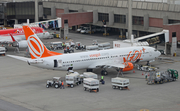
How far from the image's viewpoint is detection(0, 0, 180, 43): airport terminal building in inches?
3728

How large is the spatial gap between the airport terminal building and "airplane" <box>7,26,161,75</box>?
1755cm

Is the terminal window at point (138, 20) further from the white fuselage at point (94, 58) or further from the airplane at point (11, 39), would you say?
the airplane at point (11, 39)

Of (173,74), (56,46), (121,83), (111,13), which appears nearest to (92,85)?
(121,83)

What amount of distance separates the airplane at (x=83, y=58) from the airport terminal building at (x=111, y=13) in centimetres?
1755

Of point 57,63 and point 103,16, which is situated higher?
point 103,16

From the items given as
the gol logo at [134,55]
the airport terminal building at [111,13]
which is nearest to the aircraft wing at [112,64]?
the gol logo at [134,55]

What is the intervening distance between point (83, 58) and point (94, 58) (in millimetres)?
2487

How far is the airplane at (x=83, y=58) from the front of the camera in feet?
188

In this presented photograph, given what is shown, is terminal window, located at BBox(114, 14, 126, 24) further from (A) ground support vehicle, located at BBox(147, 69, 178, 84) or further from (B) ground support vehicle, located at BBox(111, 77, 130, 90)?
(B) ground support vehicle, located at BBox(111, 77, 130, 90)

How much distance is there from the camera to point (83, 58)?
199ft

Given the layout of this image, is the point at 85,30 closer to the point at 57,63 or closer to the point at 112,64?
the point at 112,64

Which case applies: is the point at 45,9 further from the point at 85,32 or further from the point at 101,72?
the point at 101,72

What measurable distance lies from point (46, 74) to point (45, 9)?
271 feet

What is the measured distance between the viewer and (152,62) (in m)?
74.1
